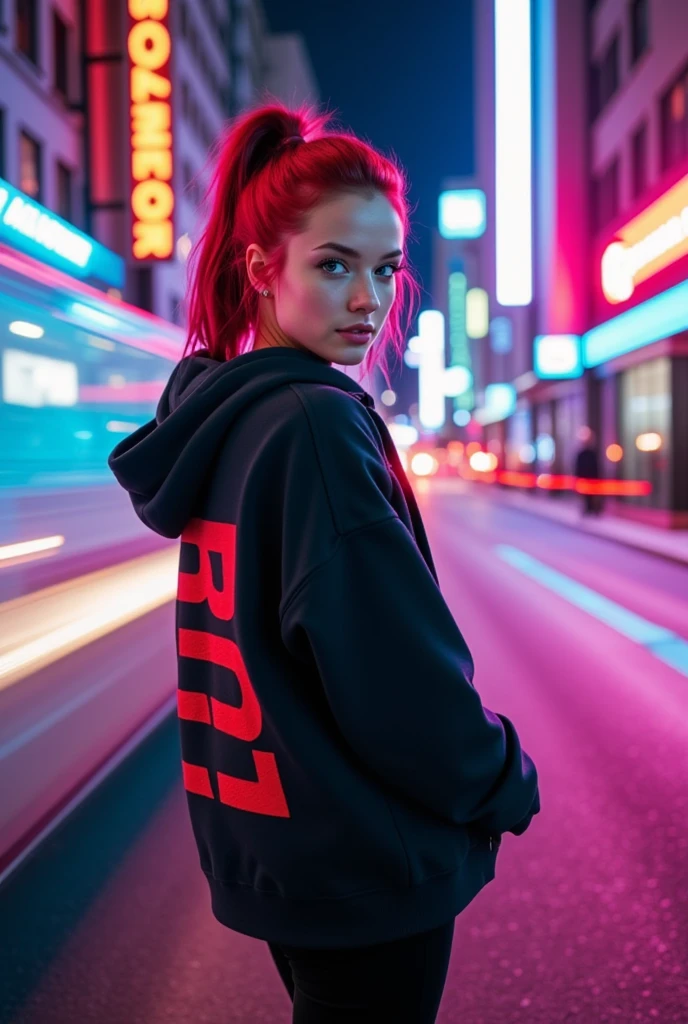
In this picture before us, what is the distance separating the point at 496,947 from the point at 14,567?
1.79 meters

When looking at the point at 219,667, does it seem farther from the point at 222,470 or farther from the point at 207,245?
the point at 207,245

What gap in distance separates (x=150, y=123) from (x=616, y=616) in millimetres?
11210

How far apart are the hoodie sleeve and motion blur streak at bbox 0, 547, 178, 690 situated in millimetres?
1789

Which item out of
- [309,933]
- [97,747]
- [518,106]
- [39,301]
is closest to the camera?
[309,933]

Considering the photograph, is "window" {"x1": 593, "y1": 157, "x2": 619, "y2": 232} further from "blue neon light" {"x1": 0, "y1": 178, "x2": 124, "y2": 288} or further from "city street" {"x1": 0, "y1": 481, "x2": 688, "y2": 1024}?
"city street" {"x1": 0, "y1": 481, "x2": 688, "y2": 1024}

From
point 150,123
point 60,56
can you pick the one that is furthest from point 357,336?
point 60,56

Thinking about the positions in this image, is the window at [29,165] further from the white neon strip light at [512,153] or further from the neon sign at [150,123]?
the white neon strip light at [512,153]

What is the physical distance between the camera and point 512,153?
109ft

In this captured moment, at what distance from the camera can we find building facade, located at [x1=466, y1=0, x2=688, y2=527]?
18.2 meters

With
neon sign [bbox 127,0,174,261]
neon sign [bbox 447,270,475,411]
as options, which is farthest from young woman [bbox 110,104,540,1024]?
neon sign [bbox 447,270,475,411]

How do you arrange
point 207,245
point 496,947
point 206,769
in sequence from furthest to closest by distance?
point 496,947, point 207,245, point 206,769

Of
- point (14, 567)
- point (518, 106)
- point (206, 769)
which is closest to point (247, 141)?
point (206, 769)

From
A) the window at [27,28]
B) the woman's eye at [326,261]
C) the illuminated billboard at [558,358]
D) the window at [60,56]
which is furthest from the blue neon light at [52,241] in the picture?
the illuminated billboard at [558,358]

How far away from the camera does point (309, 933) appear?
1.22m
